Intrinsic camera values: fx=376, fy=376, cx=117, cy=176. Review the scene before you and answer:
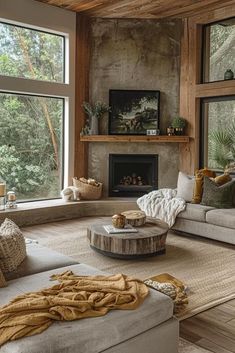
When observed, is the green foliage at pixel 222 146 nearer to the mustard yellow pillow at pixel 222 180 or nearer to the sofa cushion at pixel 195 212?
the mustard yellow pillow at pixel 222 180

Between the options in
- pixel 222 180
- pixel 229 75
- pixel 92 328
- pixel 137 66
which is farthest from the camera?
pixel 137 66

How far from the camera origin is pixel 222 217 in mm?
4672

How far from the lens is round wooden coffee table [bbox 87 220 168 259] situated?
394cm

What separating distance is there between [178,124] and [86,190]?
2.01m

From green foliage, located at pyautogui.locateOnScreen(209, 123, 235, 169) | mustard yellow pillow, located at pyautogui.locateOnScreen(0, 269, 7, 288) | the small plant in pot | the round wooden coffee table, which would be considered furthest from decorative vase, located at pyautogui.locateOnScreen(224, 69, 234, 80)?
mustard yellow pillow, located at pyautogui.locateOnScreen(0, 269, 7, 288)

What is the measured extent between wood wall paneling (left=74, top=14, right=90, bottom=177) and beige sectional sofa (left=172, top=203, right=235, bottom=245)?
7.85 feet

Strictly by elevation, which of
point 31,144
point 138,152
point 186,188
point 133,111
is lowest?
point 186,188

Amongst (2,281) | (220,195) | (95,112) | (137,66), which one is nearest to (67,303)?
(2,281)

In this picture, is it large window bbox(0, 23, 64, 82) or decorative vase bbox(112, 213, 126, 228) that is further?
large window bbox(0, 23, 64, 82)

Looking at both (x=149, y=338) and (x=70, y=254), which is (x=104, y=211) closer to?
(x=70, y=254)

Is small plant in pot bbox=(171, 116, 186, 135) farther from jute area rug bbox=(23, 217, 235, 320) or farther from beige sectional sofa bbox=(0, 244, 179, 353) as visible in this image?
beige sectional sofa bbox=(0, 244, 179, 353)

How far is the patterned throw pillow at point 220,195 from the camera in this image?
4984 mm

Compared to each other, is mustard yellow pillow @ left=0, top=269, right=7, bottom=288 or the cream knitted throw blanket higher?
the cream knitted throw blanket

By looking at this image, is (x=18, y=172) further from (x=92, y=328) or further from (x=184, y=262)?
(x=92, y=328)
